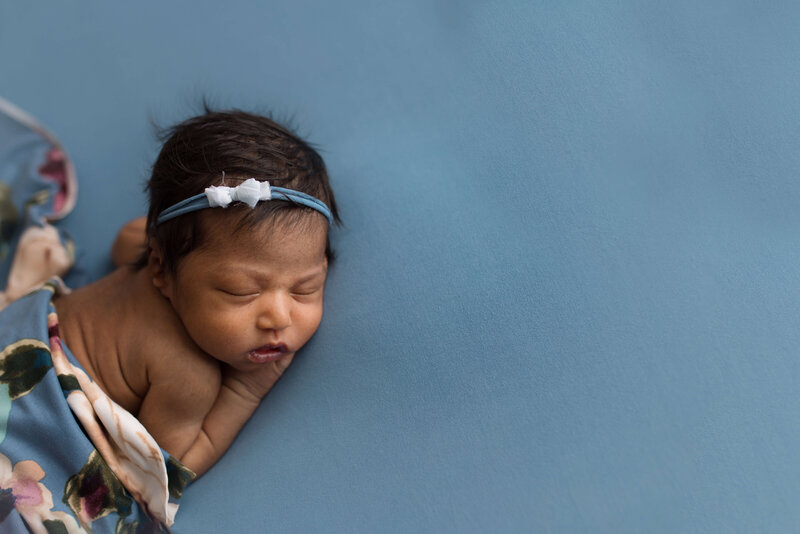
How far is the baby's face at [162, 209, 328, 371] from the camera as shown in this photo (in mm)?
1077

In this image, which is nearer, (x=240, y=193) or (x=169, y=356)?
(x=240, y=193)

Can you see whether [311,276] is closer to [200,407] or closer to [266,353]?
[266,353]

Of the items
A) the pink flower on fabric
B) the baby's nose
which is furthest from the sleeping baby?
the pink flower on fabric

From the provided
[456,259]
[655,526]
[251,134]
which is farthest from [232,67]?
[655,526]

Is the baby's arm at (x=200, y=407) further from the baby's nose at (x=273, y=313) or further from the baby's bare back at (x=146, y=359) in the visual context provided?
the baby's nose at (x=273, y=313)

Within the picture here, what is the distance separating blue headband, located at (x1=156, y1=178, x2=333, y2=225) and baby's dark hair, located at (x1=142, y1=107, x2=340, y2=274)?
10 mm

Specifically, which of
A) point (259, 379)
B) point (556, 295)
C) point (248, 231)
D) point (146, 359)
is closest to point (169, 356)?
point (146, 359)

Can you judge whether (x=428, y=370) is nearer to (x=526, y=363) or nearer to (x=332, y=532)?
(x=526, y=363)

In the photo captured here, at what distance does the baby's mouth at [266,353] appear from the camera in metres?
1.14

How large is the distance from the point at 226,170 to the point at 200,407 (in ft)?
1.38

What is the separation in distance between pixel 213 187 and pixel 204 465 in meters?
0.49

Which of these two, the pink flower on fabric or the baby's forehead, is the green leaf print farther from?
the baby's forehead

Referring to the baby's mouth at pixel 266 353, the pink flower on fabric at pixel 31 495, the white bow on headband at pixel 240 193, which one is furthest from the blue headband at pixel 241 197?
the pink flower on fabric at pixel 31 495

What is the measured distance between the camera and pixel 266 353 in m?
1.14
